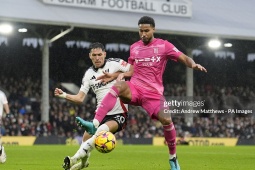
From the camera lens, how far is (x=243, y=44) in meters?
47.8

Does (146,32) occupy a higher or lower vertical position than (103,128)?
higher

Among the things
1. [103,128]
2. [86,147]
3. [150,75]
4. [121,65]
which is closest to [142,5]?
[121,65]

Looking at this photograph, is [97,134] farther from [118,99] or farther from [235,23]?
[235,23]

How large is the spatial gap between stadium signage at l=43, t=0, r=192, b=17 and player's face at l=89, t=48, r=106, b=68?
997 inches

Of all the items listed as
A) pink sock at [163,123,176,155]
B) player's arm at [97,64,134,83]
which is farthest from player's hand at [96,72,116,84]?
pink sock at [163,123,176,155]

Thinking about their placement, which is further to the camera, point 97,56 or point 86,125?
point 97,56

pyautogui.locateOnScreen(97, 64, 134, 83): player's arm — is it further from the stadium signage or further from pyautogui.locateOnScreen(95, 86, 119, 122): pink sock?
the stadium signage

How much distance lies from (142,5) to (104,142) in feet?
99.8

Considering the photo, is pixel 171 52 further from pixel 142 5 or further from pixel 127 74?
pixel 142 5

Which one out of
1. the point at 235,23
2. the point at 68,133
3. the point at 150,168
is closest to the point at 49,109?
the point at 68,133

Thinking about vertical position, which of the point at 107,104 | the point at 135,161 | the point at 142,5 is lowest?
the point at 135,161

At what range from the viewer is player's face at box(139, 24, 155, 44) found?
1153cm

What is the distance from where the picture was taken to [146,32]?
38.1 ft

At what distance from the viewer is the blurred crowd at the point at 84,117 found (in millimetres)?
35500
